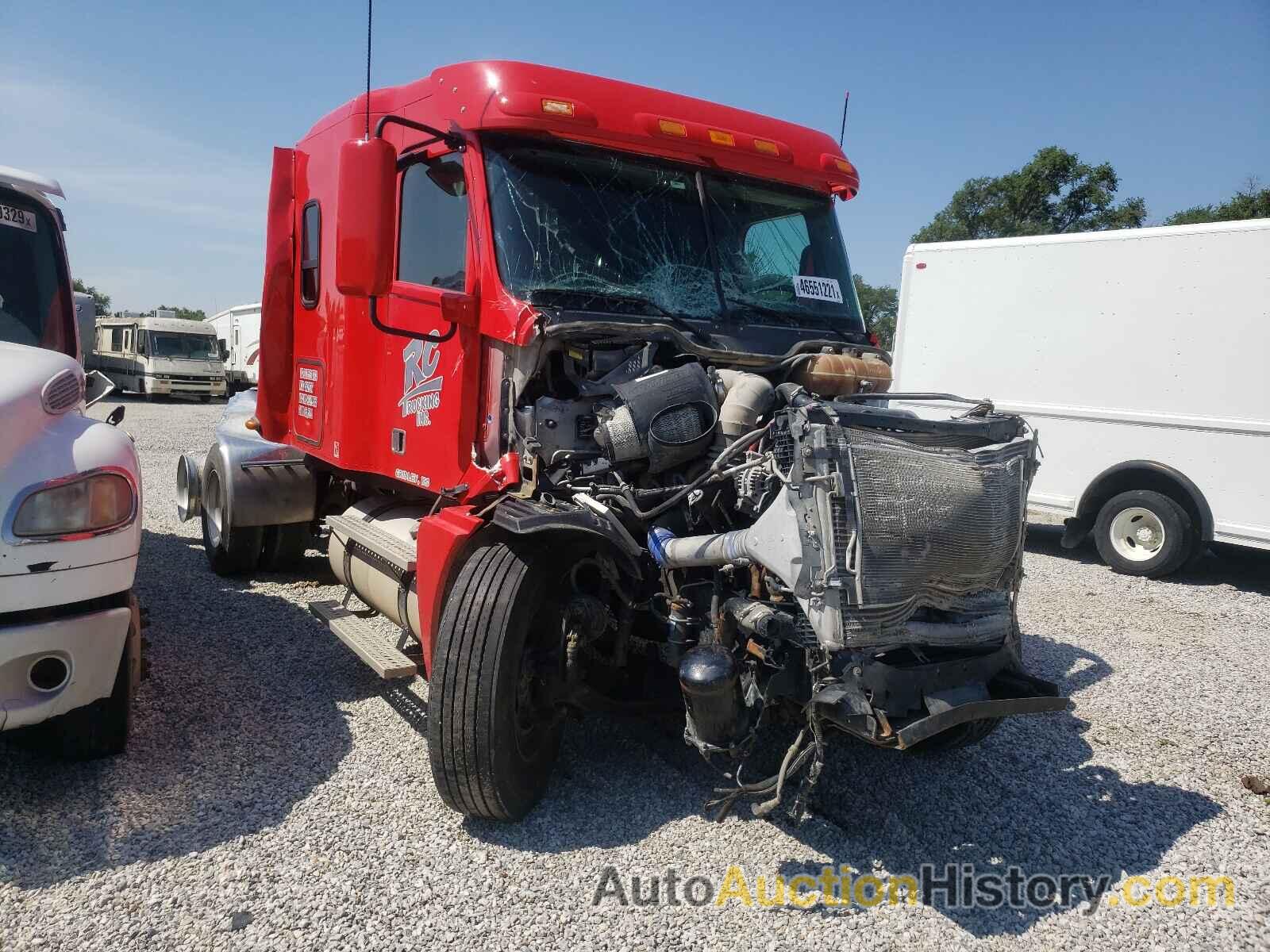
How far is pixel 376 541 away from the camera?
183 inches

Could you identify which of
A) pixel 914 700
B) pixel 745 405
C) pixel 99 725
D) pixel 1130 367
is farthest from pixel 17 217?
pixel 1130 367

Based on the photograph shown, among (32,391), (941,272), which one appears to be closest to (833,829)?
(32,391)

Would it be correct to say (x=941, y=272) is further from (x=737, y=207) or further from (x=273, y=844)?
(x=273, y=844)

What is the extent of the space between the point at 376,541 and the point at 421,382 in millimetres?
931

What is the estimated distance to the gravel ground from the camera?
2.82 meters

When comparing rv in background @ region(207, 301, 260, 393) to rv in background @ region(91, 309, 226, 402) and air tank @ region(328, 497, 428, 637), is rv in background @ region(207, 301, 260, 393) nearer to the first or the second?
rv in background @ region(91, 309, 226, 402)

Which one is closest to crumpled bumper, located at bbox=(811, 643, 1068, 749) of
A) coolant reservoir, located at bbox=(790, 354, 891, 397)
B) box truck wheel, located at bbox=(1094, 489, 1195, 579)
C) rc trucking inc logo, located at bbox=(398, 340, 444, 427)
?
coolant reservoir, located at bbox=(790, 354, 891, 397)

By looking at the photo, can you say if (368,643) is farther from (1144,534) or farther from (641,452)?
Answer: (1144,534)

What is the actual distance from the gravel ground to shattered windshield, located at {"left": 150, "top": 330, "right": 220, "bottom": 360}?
23.2 meters

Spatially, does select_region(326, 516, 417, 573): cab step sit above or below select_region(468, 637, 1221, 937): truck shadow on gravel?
above

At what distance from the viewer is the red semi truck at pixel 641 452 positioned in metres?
2.87

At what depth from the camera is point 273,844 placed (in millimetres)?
3166

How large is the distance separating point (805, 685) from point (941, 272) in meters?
7.92

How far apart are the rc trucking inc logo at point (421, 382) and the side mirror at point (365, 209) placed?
0.63 metres
